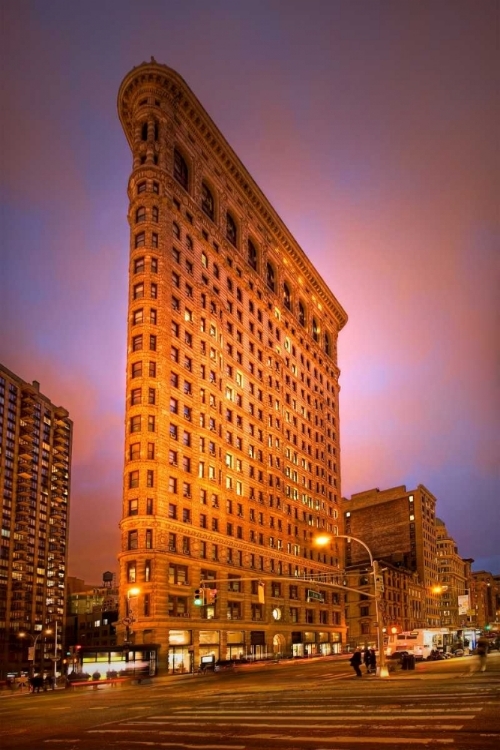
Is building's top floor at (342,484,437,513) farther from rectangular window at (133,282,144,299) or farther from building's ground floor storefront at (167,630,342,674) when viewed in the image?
rectangular window at (133,282,144,299)

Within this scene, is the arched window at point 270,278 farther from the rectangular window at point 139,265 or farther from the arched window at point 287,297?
the rectangular window at point 139,265

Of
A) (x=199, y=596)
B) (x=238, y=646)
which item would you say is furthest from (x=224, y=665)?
(x=199, y=596)

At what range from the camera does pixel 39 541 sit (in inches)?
7485

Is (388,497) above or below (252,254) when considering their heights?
below

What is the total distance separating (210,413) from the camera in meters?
84.2

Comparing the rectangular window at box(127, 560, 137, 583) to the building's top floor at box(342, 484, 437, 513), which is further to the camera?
the building's top floor at box(342, 484, 437, 513)

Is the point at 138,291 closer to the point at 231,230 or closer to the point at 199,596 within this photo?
the point at 231,230

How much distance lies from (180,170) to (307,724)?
3022 inches

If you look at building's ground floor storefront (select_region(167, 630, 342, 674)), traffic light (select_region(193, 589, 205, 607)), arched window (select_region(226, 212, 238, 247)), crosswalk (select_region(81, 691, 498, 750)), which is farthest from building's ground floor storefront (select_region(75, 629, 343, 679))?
arched window (select_region(226, 212, 238, 247))

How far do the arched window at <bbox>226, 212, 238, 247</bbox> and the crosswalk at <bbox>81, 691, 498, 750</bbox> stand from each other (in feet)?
252

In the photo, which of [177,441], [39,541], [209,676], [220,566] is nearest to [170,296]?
[177,441]

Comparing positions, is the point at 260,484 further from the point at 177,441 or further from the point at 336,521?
the point at 336,521

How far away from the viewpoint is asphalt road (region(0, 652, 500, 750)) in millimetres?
19141

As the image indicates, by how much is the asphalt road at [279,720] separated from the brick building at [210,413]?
24.5 metres
